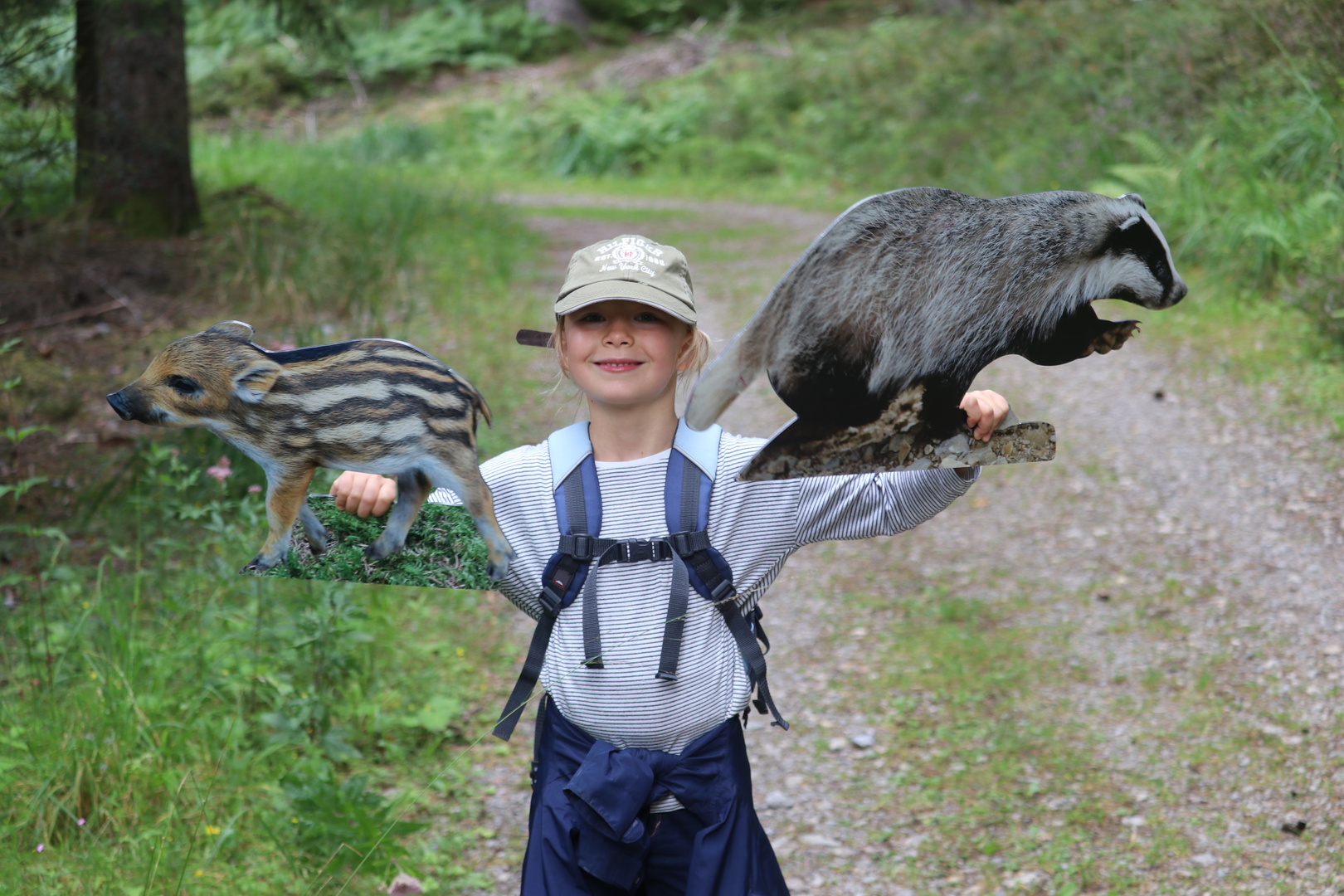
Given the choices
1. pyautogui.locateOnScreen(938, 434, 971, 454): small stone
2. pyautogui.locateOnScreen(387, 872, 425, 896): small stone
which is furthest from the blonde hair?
pyautogui.locateOnScreen(387, 872, 425, 896): small stone

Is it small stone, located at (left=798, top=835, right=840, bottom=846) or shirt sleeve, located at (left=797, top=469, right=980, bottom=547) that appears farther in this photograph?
small stone, located at (left=798, top=835, right=840, bottom=846)

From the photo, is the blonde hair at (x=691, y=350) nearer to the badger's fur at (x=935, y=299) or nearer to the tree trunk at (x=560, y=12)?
the badger's fur at (x=935, y=299)

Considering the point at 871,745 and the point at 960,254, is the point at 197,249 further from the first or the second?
the point at 960,254

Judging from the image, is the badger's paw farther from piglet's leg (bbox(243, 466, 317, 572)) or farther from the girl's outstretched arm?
piglet's leg (bbox(243, 466, 317, 572))

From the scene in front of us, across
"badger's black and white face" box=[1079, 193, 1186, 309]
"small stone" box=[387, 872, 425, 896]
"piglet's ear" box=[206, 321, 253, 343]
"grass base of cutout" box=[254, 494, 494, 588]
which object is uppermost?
"badger's black and white face" box=[1079, 193, 1186, 309]

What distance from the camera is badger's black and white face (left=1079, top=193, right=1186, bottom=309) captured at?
177cm

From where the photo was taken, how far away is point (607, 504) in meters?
1.89

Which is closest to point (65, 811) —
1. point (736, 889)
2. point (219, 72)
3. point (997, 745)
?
point (736, 889)

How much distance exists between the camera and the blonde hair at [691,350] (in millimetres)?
1923

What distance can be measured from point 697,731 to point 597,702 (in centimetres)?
19

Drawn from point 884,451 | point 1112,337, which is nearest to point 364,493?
point 884,451

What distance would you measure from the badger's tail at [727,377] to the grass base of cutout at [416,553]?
17.3 inches

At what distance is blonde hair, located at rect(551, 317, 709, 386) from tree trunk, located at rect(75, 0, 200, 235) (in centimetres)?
479

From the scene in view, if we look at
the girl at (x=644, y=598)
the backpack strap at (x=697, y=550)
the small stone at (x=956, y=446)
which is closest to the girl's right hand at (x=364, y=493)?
the girl at (x=644, y=598)
